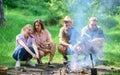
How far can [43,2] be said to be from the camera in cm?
2353

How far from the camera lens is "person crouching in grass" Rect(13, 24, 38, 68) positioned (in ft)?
27.5

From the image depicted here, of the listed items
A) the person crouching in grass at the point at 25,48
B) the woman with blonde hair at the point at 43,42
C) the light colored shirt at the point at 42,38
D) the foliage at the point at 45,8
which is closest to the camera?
the person crouching in grass at the point at 25,48

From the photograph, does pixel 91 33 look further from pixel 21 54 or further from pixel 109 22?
pixel 109 22

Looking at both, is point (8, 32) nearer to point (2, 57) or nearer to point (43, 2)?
point (2, 57)

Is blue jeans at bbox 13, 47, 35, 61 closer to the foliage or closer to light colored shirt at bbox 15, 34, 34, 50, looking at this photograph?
light colored shirt at bbox 15, 34, 34, 50

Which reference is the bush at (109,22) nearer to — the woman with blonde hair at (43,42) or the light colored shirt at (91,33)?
the light colored shirt at (91,33)

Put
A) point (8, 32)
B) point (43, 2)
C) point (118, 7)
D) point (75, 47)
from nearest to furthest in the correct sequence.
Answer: point (75, 47)
point (8, 32)
point (118, 7)
point (43, 2)

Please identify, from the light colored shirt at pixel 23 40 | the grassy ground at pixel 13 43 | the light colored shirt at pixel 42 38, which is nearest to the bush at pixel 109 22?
the grassy ground at pixel 13 43

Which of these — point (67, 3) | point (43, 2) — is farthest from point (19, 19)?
point (43, 2)

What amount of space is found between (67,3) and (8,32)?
4.08 metres

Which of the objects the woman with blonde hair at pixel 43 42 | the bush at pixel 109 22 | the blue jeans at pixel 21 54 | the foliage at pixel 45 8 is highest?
the foliage at pixel 45 8

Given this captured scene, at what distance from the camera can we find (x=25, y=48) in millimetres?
→ 8344

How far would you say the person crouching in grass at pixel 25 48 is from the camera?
27.5ft

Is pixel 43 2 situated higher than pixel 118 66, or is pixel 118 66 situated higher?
pixel 43 2
